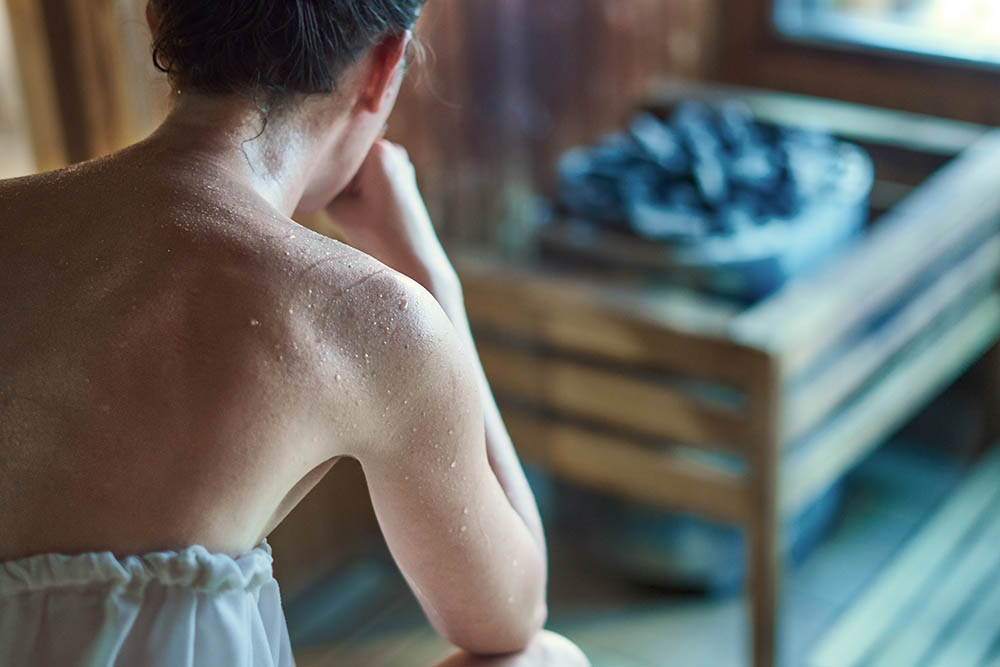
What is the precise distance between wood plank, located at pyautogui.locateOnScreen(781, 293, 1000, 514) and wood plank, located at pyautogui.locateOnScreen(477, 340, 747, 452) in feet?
0.43

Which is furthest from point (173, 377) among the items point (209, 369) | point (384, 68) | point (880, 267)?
point (880, 267)

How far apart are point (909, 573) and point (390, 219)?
6.04 ft

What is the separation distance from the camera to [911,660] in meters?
2.20

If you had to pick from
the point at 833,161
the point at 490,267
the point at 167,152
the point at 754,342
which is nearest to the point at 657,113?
the point at 833,161

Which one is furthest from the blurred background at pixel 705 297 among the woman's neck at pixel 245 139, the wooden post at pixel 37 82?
the woman's neck at pixel 245 139

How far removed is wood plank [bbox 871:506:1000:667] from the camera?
222cm

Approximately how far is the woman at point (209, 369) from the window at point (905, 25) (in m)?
2.18

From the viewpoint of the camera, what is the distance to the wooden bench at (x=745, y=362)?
1.91m

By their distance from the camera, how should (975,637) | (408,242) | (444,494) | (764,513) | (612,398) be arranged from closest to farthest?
(444,494), (408,242), (764,513), (612,398), (975,637)

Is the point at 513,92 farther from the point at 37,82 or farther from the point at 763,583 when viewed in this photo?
the point at 763,583

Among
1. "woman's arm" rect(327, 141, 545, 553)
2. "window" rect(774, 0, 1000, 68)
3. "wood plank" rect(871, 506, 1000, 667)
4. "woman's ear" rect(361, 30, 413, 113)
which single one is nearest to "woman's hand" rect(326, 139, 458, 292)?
"woman's arm" rect(327, 141, 545, 553)

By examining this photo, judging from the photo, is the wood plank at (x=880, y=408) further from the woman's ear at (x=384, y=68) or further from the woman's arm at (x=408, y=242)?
the woman's ear at (x=384, y=68)

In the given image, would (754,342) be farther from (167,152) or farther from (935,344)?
(167,152)

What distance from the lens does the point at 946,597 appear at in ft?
7.75
